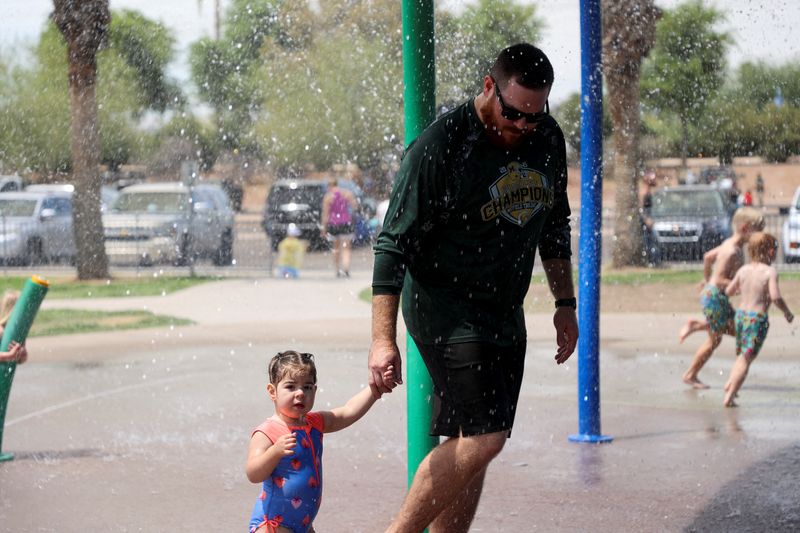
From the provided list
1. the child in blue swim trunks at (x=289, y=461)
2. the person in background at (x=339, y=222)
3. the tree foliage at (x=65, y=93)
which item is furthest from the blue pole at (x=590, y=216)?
the tree foliage at (x=65, y=93)

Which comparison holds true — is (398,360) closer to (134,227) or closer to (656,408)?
(656,408)

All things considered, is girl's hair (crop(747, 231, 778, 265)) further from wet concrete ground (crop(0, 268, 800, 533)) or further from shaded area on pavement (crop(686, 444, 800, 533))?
shaded area on pavement (crop(686, 444, 800, 533))

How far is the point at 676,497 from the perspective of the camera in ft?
16.9

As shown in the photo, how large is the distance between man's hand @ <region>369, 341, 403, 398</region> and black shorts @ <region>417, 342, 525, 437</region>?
26 centimetres

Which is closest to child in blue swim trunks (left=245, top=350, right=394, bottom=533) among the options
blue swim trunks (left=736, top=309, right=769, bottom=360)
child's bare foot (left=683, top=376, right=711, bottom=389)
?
blue swim trunks (left=736, top=309, right=769, bottom=360)

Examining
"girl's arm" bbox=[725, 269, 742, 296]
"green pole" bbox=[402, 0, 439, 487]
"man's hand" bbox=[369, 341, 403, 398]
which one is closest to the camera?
"man's hand" bbox=[369, 341, 403, 398]

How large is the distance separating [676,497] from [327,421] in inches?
78.3

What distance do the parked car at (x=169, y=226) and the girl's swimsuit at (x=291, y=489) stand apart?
15.7 metres

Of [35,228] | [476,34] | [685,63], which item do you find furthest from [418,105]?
[685,63]

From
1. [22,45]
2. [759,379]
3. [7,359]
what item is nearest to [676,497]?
[7,359]

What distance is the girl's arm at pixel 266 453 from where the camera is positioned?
3516mm

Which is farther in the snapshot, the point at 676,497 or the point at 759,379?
the point at 759,379

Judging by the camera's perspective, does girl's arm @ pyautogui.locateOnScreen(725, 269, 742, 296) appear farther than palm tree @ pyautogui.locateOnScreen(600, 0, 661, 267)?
No

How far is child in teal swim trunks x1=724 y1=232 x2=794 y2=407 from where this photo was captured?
739 centimetres
